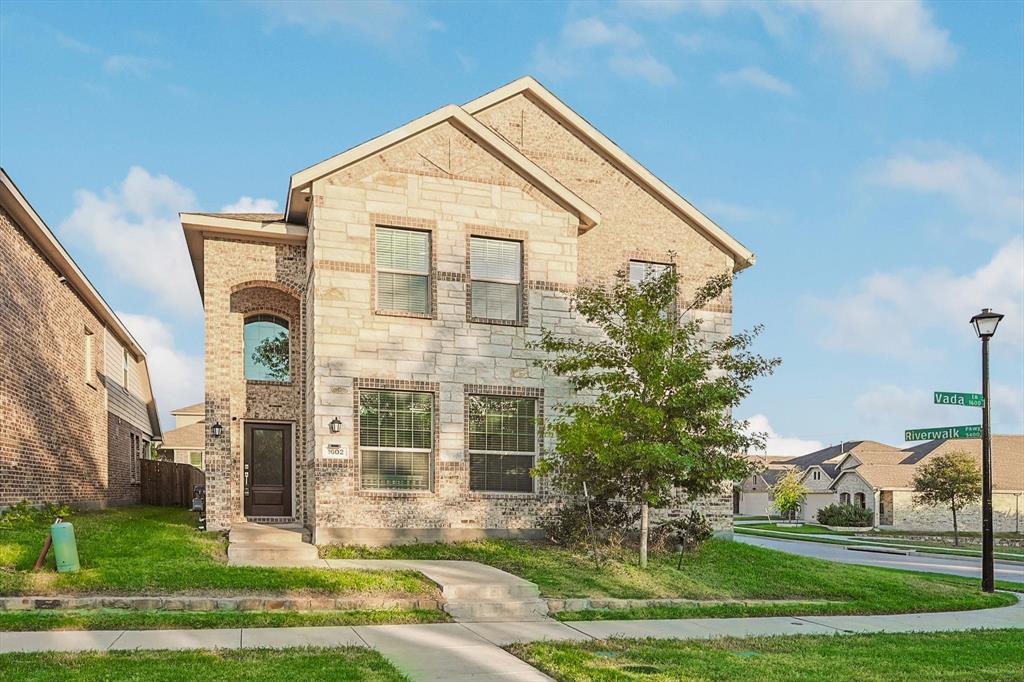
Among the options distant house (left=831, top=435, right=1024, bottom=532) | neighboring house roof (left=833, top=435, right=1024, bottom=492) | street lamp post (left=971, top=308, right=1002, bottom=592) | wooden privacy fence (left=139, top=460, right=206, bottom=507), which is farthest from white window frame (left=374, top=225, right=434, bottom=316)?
neighboring house roof (left=833, top=435, right=1024, bottom=492)

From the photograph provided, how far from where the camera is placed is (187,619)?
950 cm

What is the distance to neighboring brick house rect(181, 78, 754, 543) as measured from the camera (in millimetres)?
15422

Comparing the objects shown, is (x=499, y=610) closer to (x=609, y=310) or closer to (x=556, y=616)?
(x=556, y=616)

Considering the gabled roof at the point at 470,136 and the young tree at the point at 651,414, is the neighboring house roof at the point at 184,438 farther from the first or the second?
the young tree at the point at 651,414

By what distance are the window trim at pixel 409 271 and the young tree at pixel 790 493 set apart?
158ft

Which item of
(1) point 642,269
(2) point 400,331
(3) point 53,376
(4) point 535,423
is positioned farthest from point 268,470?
(1) point 642,269

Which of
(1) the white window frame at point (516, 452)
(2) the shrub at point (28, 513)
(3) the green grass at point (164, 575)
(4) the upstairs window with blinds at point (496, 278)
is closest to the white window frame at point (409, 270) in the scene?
(4) the upstairs window with blinds at point (496, 278)

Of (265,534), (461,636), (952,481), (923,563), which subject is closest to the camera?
(461,636)

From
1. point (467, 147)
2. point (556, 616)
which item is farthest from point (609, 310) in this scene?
point (556, 616)

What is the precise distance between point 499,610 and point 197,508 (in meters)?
13.0

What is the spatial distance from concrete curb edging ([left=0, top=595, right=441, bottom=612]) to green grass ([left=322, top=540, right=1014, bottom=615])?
2.44 meters

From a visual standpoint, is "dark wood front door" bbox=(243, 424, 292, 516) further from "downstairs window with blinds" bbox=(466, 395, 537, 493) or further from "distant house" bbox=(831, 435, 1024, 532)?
"distant house" bbox=(831, 435, 1024, 532)

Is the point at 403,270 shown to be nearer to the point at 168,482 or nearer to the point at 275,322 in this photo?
the point at 275,322

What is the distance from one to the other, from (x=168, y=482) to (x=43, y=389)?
39.2 ft
